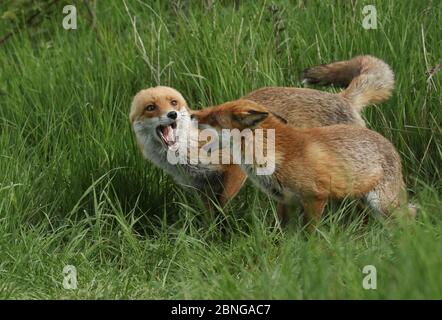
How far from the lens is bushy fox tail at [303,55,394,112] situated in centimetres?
658

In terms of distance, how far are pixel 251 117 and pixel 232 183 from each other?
2.43ft

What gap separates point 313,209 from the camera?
573 cm

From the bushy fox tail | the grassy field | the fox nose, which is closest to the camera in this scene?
the grassy field

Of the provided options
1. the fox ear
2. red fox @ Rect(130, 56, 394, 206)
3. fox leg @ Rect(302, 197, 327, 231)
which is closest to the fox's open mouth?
red fox @ Rect(130, 56, 394, 206)

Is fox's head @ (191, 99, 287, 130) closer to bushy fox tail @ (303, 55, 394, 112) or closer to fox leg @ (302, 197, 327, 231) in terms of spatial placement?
fox leg @ (302, 197, 327, 231)

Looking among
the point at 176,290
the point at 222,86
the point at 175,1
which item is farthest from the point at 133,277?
the point at 175,1

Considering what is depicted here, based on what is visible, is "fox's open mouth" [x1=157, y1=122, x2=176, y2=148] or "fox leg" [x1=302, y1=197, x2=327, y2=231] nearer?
"fox leg" [x1=302, y1=197, x2=327, y2=231]

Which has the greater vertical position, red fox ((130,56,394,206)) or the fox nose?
the fox nose

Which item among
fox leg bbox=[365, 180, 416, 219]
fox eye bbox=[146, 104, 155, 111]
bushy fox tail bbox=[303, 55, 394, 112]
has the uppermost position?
fox eye bbox=[146, 104, 155, 111]

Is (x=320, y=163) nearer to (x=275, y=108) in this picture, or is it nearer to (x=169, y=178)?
(x=275, y=108)

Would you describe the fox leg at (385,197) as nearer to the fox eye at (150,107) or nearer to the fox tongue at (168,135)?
the fox tongue at (168,135)

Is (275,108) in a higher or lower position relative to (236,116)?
lower

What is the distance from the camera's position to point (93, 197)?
6.39m

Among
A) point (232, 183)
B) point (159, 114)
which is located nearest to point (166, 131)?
point (159, 114)
